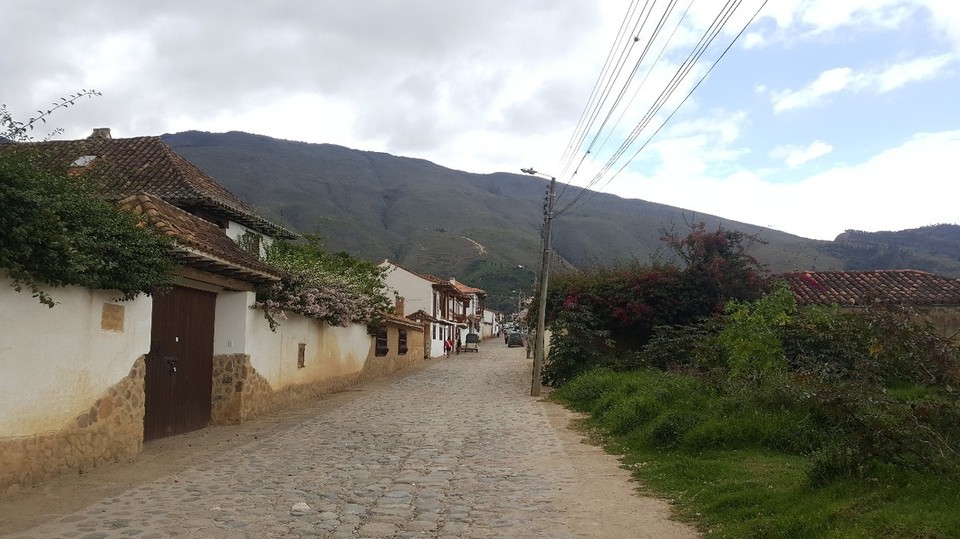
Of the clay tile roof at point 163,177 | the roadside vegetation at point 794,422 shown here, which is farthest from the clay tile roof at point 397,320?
the roadside vegetation at point 794,422

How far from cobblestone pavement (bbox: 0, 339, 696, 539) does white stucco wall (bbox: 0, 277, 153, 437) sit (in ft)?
3.87

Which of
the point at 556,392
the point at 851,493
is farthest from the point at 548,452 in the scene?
the point at 556,392

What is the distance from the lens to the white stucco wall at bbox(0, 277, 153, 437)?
686 cm

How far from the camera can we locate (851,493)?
5.80 meters

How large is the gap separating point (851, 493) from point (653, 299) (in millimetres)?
16365

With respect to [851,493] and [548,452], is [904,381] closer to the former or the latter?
[548,452]

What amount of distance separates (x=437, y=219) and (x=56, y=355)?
12805 centimetres

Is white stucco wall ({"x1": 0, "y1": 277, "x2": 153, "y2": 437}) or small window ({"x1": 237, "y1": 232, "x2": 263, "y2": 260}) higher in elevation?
small window ({"x1": 237, "y1": 232, "x2": 263, "y2": 260})

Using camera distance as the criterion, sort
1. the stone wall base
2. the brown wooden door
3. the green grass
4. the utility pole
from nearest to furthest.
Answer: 1. the green grass
2. the brown wooden door
3. the stone wall base
4. the utility pole

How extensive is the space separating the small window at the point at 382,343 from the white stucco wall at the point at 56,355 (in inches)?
686

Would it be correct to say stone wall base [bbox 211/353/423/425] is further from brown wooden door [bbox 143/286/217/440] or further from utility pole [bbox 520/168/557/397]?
utility pole [bbox 520/168/557/397]

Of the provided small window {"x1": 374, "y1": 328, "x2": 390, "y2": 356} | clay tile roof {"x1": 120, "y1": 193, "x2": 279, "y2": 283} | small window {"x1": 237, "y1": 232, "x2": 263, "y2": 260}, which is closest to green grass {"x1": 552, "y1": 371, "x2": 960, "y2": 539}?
clay tile roof {"x1": 120, "y1": 193, "x2": 279, "y2": 283}

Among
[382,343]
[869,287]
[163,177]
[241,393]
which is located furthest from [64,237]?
[869,287]

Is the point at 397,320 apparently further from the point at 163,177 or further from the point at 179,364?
the point at 179,364
